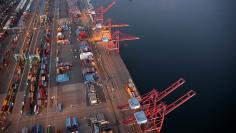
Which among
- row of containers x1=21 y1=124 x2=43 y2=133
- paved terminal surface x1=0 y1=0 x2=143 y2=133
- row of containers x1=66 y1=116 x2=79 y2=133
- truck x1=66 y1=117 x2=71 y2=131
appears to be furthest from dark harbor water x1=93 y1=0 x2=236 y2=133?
row of containers x1=21 y1=124 x2=43 y2=133

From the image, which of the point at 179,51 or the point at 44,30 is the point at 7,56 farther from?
the point at 179,51

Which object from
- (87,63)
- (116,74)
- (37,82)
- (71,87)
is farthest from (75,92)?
A: (116,74)

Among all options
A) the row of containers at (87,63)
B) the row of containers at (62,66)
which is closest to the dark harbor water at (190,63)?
the row of containers at (87,63)

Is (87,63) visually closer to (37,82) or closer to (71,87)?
(71,87)

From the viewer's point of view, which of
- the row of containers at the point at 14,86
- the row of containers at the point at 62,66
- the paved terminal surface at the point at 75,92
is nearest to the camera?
the paved terminal surface at the point at 75,92

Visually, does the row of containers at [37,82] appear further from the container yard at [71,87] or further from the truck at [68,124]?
the truck at [68,124]

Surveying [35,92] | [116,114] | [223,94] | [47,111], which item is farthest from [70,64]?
[223,94]

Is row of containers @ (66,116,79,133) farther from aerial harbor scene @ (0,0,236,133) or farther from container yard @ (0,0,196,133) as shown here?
aerial harbor scene @ (0,0,236,133)
